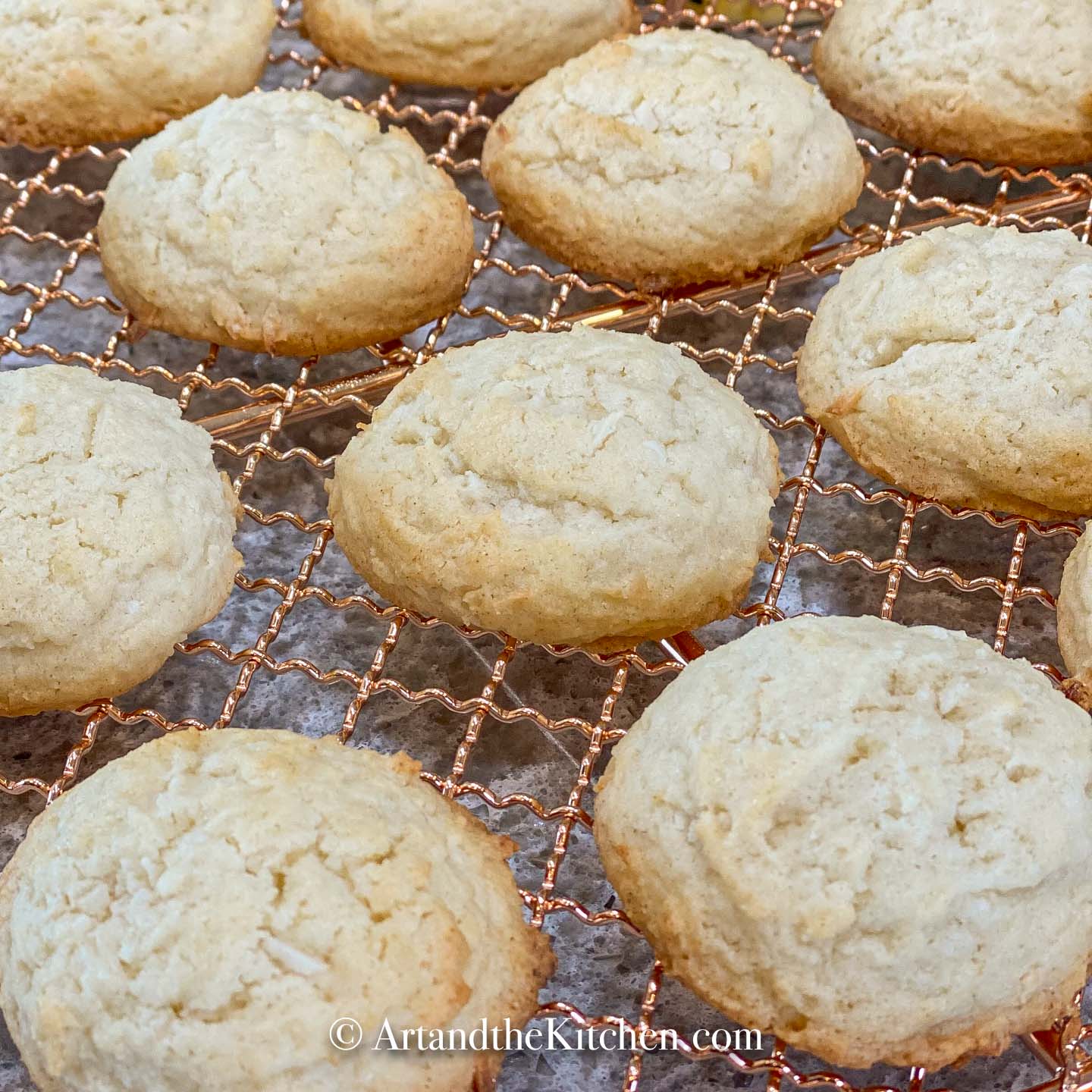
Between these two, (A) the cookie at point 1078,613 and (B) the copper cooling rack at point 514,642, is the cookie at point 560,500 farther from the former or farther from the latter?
(A) the cookie at point 1078,613

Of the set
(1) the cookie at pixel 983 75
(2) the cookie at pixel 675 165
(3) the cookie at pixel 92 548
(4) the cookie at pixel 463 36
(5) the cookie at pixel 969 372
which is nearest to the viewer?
(3) the cookie at pixel 92 548

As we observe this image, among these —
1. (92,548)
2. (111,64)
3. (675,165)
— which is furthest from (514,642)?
(111,64)

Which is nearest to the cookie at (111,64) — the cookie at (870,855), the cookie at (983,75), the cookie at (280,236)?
the cookie at (280,236)

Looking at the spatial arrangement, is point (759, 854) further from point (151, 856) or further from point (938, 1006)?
point (151, 856)

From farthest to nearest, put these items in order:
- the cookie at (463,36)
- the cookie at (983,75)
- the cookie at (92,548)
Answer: the cookie at (463,36) → the cookie at (983,75) → the cookie at (92,548)

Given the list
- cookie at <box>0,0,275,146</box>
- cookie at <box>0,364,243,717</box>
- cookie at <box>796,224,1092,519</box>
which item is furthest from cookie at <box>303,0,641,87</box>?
cookie at <box>0,364,243,717</box>

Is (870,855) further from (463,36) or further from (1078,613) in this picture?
(463,36)

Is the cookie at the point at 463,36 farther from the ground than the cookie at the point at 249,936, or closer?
farther from the ground
